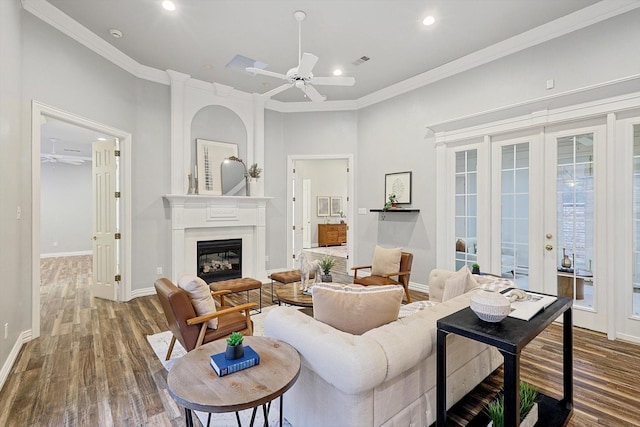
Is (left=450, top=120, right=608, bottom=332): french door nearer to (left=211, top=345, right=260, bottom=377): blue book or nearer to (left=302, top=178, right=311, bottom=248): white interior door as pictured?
(left=211, top=345, right=260, bottom=377): blue book

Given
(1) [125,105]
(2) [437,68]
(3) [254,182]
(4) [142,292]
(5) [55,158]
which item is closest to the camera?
(1) [125,105]

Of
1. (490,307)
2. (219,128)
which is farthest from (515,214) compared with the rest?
(219,128)

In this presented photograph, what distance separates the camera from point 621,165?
319 centimetres

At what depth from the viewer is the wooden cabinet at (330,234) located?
1081 cm

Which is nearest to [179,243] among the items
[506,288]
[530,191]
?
[506,288]

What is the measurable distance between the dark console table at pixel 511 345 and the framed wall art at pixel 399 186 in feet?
10.7

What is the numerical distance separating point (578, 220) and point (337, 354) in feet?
11.6

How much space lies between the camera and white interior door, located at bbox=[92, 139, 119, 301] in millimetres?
4621

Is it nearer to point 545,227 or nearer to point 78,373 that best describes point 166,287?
point 78,373

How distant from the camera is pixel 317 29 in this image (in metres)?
3.70

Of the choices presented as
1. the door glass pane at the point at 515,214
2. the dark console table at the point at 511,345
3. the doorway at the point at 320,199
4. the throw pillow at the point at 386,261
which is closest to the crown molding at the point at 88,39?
the throw pillow at the point at 386,261

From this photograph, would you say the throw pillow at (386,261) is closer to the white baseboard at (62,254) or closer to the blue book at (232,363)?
the blue book at (232,363)

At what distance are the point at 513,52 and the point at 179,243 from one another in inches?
214

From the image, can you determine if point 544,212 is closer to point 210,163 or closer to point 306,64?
point 306,64
